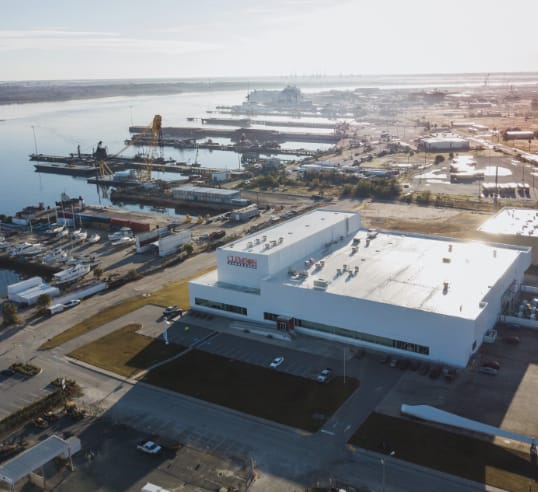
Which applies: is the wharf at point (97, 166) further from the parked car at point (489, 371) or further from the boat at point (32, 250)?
the parked car at point (489, 371)

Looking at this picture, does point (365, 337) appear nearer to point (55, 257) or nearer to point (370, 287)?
point (370, 287)

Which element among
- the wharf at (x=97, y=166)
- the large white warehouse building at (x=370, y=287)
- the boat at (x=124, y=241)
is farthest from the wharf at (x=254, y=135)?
the large white warehouse building at (x=370, y=287)

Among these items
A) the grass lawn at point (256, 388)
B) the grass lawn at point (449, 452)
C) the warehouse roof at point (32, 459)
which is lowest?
the grass lawn at point (449, 452)

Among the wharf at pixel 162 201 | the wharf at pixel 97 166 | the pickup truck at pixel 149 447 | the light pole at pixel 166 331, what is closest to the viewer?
the pickup truck at pixel 149 447

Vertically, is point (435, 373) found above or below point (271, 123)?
below

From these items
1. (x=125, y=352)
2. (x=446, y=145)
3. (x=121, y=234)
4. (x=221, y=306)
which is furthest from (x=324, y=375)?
(x=446, y=145)

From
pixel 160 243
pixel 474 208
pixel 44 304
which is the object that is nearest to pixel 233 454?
pixel 44 304
